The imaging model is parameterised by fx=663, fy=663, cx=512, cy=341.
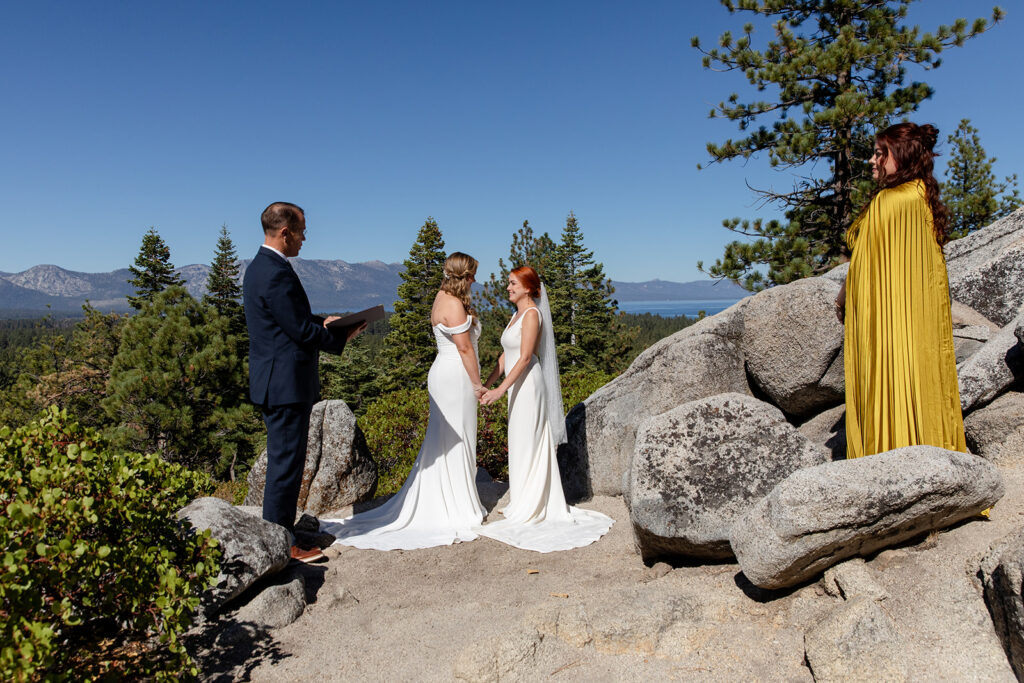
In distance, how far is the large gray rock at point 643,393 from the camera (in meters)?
7.29

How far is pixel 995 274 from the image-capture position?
7582 millimetres

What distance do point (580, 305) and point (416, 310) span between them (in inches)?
446

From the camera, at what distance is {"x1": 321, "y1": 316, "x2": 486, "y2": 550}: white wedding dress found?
688cm

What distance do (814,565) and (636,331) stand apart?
46.0 m

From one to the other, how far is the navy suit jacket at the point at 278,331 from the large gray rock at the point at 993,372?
5519mm

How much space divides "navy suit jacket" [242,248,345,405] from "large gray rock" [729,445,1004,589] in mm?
3559

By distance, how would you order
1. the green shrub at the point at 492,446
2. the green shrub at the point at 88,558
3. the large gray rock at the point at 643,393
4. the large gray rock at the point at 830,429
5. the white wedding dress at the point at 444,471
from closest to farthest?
the green shrub at the point at 88,558
the large gray rock at the point at 830,429
the white wedding dress at the point at 444,471
the large gray rock at the point at 643,393
the green shrub at the point at 492,446

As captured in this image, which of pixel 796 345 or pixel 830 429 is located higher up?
pixel 796 345

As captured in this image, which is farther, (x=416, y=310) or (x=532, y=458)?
(x=416, y=310)

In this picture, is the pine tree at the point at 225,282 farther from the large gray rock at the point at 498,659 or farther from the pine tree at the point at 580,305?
the large gray rock at the point at 498,659

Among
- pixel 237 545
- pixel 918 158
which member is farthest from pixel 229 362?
pixel 918 158

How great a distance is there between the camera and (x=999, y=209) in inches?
765

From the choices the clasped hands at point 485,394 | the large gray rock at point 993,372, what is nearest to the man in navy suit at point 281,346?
the clasped hands at point 485,394

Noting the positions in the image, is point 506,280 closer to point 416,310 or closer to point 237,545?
point 416,310
